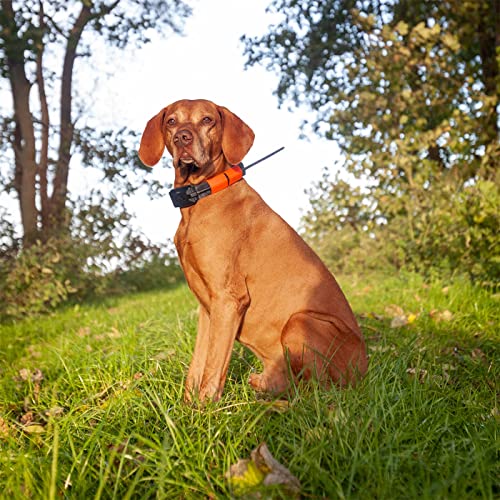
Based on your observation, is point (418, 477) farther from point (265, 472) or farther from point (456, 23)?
point (456, 23)

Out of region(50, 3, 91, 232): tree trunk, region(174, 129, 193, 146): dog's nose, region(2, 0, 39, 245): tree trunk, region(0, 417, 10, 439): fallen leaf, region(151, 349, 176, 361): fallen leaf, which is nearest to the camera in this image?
region(0, 417, 10, 439): fallen leaf

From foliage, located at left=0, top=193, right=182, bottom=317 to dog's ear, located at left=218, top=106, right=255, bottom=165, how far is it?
5598mm

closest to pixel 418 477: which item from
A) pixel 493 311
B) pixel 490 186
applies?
pixel 493 311

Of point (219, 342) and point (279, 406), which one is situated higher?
point (219, 342)

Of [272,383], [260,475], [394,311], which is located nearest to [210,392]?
[272,383]

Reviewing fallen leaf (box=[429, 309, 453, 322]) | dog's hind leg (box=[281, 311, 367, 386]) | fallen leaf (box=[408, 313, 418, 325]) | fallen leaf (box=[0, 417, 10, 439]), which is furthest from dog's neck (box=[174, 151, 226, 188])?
fallen leaf (box=[429, 309, 453, 322])

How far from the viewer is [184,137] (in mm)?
2926

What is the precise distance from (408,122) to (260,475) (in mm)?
8271

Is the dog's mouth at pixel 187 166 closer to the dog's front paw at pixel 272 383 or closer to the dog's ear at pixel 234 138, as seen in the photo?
the dog's ear at pixel 234 138

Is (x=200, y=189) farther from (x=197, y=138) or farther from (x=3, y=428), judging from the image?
(x=3, y=428)

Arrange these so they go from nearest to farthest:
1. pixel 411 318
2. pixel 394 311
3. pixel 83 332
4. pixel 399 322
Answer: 1. pixel 399 322
2. pixel 411 318
3. pixel 83 332
4. pixel 394 311

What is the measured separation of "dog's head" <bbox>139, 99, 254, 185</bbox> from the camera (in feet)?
9.75

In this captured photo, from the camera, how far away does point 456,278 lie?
747 cm

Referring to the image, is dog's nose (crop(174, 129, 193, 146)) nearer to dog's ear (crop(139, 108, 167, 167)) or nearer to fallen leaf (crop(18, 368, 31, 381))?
dog's ear (crop(139, 108, 167, 167))
